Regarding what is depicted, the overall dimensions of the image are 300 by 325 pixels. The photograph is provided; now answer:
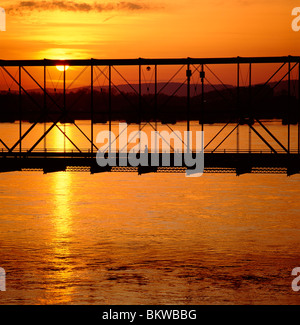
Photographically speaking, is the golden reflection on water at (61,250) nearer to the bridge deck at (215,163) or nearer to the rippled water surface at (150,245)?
the rippled water surface at (150,245)

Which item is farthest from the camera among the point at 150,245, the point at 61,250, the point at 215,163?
the point at 150,245

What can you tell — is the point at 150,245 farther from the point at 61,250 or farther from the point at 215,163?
the point at 215,163

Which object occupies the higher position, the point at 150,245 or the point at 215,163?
the point at 215,163

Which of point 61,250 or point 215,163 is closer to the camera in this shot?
point 215,163

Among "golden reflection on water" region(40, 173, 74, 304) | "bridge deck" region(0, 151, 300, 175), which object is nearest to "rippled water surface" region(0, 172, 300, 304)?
"golden reflection on water" region(40, 173, 74, 304)

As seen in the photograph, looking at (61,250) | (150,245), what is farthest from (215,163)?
(61,250)

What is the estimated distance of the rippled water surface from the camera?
58.6m

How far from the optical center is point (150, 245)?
82.0 m

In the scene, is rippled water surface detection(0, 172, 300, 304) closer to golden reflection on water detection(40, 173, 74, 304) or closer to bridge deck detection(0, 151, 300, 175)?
golden reflection on water detection(40, 173, 74, 304)

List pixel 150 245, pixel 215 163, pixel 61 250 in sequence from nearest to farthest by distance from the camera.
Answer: pixel 215 163, pixel 61 250, pixel 150 245
